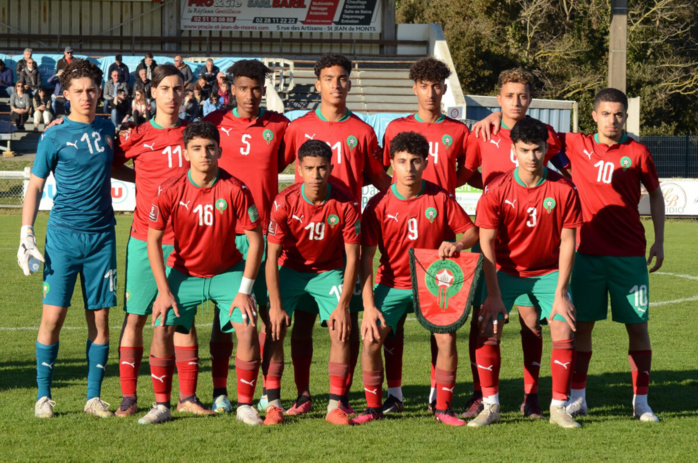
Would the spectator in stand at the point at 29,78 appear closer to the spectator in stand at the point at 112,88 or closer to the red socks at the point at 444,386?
the spectator in stand at the point at 112,88

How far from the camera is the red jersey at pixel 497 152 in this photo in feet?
18.9

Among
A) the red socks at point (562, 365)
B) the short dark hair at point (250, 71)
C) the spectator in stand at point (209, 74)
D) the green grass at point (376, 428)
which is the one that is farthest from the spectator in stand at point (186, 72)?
the red socks at point (562, 365)

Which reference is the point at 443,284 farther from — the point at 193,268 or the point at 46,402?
the point at 46,402

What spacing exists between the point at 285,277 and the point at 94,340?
4.10 ft

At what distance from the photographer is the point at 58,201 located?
5.45 m

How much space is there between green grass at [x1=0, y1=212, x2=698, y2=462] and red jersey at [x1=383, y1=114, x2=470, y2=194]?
1497mm

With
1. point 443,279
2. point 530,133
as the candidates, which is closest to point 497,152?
point 530,133

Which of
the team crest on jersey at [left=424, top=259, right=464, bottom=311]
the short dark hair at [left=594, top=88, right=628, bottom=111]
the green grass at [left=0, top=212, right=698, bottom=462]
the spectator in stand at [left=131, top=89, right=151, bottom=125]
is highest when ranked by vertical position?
the spectator in stand at [left=131, top=89, right=151, bottom=125]

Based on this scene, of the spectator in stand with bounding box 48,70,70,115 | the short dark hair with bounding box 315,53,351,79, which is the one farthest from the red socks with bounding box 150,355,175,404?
the spectator in stand with bounding box 48,70,70,115

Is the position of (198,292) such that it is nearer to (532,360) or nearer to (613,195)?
(532,360)

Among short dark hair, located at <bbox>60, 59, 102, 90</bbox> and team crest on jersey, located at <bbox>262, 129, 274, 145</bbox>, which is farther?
team crest on jersey, located at <bbox>262, 129, 274, 145</bbox>

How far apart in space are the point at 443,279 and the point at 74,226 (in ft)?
7.33

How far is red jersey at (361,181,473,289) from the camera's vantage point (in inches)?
209

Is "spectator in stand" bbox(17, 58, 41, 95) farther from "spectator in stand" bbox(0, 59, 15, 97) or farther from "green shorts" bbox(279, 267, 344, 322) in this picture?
"green shorts" bbox(279, 267, 344, 322)
